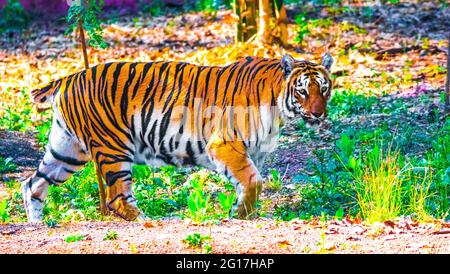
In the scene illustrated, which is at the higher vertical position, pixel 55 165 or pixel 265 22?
pixel 265 22

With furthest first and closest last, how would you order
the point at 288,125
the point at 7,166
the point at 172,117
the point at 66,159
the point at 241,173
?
the point at 288,125, the point at 7,166, the point at 66,159, the point at 172,117, the point at 241,173

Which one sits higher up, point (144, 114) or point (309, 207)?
point (144, 114)

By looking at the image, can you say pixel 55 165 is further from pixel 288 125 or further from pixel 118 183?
pixel 288 125

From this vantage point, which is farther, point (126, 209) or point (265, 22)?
point (265, 22)

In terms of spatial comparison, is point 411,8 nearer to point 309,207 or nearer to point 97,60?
point 97,60

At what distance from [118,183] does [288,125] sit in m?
3.07

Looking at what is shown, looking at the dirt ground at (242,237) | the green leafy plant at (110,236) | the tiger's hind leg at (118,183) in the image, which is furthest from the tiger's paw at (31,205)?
the green leafy plant at (110,236)

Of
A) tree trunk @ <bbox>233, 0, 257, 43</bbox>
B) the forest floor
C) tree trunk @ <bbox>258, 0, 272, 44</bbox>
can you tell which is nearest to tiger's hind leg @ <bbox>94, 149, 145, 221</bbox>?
the forest floor

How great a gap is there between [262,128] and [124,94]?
119cm

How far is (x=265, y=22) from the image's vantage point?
13273mm

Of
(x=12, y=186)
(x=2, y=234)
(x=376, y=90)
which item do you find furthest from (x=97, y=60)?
(x=2, y=234)

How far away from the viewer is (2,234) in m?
6.03

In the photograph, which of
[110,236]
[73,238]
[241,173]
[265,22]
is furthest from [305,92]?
[265,22]
